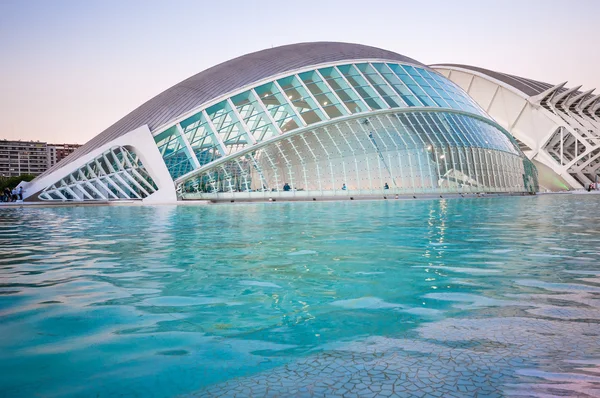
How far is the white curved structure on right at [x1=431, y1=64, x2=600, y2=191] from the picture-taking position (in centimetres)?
7094

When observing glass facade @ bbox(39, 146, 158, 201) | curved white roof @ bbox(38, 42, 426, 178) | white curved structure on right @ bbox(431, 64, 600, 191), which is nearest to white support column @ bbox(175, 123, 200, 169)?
curved white roof @ bbox(38, 42, 426, 178)

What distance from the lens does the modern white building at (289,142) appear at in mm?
33938

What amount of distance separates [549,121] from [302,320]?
7953 cm

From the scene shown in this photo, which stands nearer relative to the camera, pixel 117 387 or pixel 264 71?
pixel 117 387

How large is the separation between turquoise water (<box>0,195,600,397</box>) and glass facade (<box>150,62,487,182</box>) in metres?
25.1

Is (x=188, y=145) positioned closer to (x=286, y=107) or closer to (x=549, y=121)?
(x=286, y=107)

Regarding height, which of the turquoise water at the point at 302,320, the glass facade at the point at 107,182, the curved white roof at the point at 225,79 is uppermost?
the curved white roof at the point at 225,79

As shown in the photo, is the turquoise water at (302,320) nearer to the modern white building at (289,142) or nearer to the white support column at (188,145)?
the white support column at (188,145)

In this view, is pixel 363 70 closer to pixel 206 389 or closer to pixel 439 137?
pixel 439 137

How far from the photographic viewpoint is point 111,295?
18.8ft

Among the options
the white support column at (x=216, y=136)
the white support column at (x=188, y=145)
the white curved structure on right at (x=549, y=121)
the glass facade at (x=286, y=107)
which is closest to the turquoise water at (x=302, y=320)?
the white support column at (x=188, y=145)

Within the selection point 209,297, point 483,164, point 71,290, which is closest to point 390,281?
point 209,297

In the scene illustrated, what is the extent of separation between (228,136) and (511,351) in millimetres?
32870

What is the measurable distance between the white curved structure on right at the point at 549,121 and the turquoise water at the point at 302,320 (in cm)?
6976
